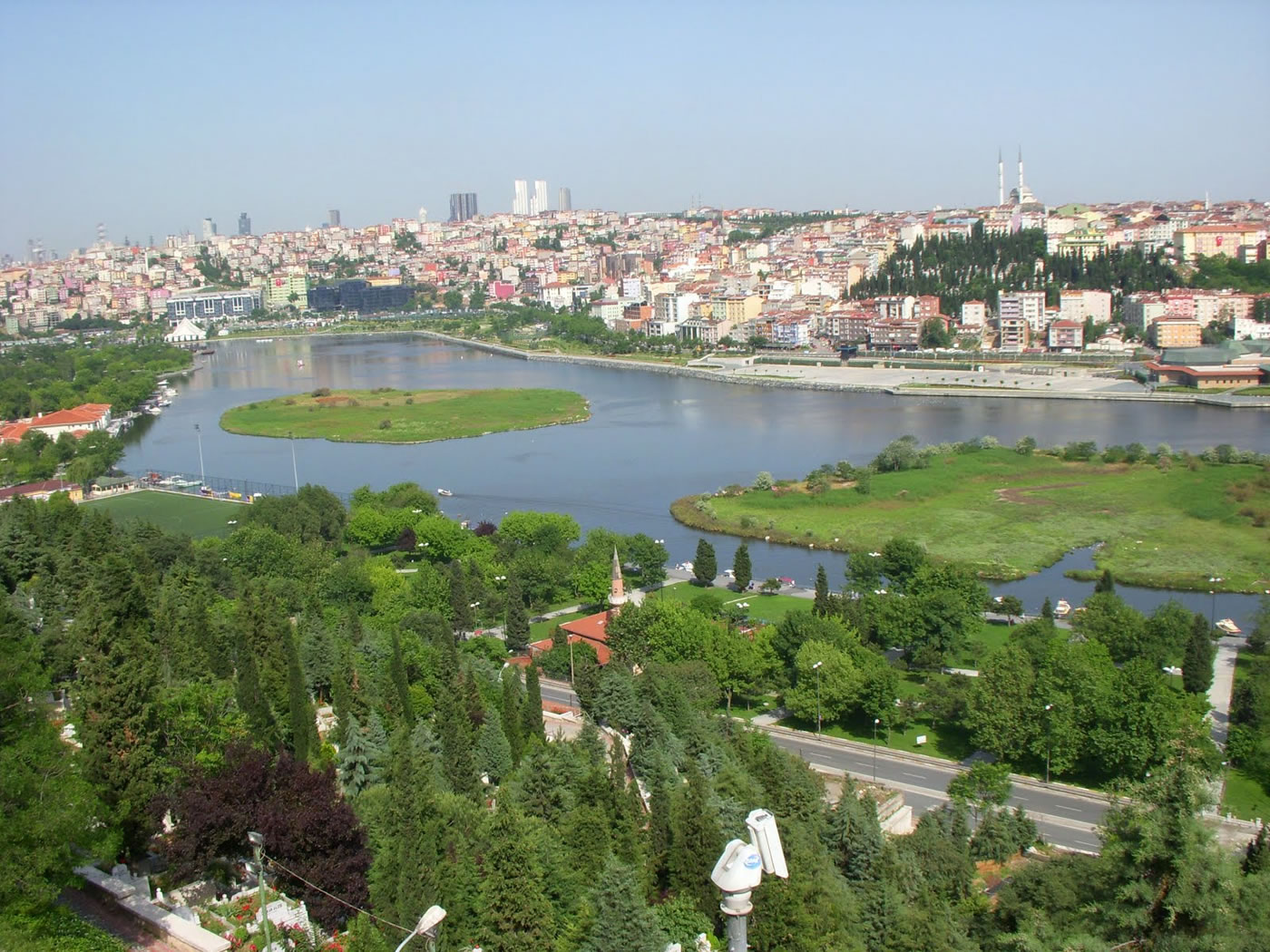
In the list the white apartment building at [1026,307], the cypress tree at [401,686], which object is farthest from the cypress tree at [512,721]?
the white apartment building at [1026,307]

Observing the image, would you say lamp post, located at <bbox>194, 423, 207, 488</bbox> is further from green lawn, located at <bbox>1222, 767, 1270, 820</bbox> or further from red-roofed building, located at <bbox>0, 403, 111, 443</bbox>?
green lawn, located at <bbox>1222, 767, 1270, 820</bbox>

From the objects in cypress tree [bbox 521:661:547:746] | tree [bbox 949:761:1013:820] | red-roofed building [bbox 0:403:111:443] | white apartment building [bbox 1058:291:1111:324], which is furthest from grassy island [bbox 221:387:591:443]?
tree [bbox 949:761:1013:820]

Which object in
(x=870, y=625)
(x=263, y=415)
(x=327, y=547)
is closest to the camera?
(x=870, y=625)

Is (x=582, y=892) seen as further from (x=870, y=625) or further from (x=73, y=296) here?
(x=73, y=296)

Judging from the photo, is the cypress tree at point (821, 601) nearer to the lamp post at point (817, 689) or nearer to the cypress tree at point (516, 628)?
the lamp post at point (817, 689)

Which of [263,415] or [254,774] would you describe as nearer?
[254,774]

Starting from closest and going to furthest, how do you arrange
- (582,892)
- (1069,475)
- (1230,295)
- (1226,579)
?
(582,892)
(1226,579)
(1069,475)
(1230,295)

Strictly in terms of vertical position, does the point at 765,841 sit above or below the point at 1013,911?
above

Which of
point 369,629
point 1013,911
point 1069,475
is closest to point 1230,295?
point 1069,475
